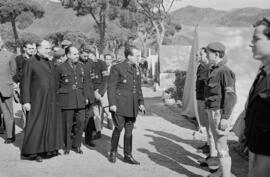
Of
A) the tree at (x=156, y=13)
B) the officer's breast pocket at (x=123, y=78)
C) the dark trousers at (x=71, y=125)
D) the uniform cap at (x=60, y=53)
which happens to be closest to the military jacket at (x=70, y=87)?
the dark trousers at (x=71, y=125)

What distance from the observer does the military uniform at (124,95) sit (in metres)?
5.99

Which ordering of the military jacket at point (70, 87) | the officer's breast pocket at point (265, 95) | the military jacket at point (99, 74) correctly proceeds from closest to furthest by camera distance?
the officer's breast pocket at point (265, 95)
the military jacket at point (70, 87)
the military jacket at point (99, 74)

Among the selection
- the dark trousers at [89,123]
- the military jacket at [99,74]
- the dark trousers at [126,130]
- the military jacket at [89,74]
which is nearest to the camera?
the dark trousers at [126,130]

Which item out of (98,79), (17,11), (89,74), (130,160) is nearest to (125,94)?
(130,160)

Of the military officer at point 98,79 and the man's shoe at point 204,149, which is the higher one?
the military officer at point 98,79

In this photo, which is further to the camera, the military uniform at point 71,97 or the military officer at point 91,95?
the military officer at point 91,95

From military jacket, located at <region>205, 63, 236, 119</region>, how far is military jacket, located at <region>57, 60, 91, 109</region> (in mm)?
2374

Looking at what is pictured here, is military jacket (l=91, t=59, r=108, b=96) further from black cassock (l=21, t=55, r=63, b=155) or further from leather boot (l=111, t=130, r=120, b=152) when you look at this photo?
leather boot (l=111, t=130, r=120, b=152)

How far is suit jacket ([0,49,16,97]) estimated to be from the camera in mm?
7473

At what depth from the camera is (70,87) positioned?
6.70 metres

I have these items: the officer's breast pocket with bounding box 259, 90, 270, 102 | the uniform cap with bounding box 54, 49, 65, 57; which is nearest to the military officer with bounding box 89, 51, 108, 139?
the uniform cap with bounding box 54, 49, 65, 57

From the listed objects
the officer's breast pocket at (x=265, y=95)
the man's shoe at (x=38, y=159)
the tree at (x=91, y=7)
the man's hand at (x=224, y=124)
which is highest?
the tree at (x=91, y=7)

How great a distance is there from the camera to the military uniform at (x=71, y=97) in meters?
6.64

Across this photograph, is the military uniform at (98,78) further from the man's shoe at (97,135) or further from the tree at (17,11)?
the tree at (17,11)
